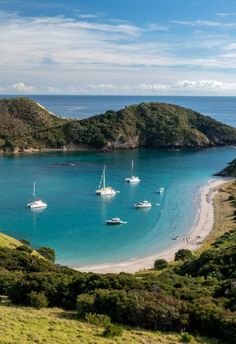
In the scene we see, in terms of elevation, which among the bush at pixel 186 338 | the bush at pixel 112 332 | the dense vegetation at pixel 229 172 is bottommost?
the dense vegetation at pixel 229 172

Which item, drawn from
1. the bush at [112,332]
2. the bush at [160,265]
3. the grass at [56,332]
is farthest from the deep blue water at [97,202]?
the bush at [112,332]

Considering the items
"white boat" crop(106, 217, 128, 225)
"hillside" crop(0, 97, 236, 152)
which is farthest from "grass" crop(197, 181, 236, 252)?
"hillside" crop(0, 97, 236, 152)

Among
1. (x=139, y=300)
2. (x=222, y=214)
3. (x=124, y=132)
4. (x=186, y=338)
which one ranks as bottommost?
(x=222, y=214)

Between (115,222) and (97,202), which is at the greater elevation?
(97,202)

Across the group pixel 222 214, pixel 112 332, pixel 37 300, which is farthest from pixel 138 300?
pixel 222 214

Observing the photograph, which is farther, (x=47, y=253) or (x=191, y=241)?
(x=191, y=241)

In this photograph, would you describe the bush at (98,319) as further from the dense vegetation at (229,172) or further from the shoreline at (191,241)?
the dense vegetation at (229,172)

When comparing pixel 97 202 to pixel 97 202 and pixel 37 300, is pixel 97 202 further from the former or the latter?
pixel 37 300
